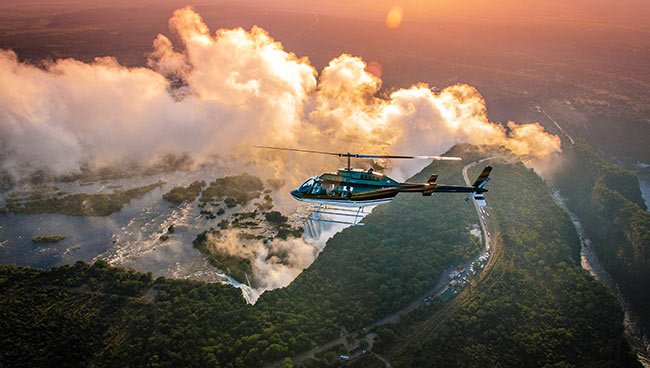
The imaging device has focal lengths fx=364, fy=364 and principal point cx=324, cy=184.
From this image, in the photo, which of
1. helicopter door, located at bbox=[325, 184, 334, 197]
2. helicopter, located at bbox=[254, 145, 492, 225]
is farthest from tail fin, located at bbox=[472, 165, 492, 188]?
helicopter door, located at bbox=[325, 184, 334, 197]

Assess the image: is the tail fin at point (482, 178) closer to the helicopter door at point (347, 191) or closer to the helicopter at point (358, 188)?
the helicopter at point (358, 188)

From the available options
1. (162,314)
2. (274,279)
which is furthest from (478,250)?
(162,314)

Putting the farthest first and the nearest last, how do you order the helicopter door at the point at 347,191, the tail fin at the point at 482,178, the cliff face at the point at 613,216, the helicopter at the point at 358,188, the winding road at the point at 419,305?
the cliff face at the point at 613,216 → the winding road at the point at 419,305 → the helicopter door at the point at 347,191 → the helicopter at the point at 358,188 → the tail fin at the point at 482,178

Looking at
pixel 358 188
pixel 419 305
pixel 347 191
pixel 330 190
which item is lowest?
pixel 419 305

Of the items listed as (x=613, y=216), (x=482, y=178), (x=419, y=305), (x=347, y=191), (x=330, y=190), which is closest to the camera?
(x=482, y=178)

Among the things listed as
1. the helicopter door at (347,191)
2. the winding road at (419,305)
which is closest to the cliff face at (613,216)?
the winding road at (419,305)

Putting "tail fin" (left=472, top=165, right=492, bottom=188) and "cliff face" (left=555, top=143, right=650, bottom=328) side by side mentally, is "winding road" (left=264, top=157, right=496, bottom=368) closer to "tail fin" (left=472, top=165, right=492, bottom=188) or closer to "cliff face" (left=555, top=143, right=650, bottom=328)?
"tail fin" (left=472, top=165, right=492, bottom=188)

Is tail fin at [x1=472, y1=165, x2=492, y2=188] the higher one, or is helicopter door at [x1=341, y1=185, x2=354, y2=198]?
tail fin at [x1=472, y1=165, x2=492, y2=188]

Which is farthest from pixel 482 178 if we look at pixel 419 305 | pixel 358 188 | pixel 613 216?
pixel 613 216

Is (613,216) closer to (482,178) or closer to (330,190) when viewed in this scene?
(482,178)

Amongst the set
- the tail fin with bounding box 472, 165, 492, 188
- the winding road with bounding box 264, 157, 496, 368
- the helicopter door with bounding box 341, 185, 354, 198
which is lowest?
the winding road with bounding box 264, 157, 496, 368

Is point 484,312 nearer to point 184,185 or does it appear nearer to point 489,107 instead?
point 184,185
